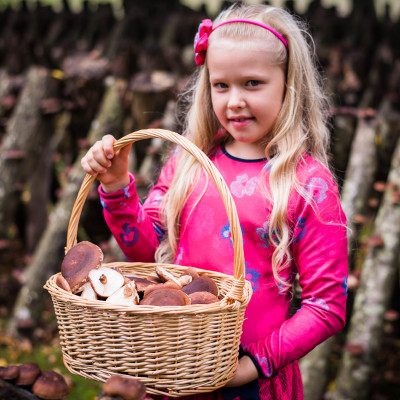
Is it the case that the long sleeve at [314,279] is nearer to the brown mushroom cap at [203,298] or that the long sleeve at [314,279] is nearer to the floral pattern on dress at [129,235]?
the brown mushroom cap at [203,298]

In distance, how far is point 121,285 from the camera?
159 cm

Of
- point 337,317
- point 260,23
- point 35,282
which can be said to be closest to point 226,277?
point 337,317

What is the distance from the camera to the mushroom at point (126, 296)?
4.92ft

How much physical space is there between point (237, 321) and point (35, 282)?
285cm

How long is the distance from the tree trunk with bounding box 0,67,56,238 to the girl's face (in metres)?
2.82

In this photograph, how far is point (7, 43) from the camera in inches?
211

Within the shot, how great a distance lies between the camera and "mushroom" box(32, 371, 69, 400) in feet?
Answer: 5.00

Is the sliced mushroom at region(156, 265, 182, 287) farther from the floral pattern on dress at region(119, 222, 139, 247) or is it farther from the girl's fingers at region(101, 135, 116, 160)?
the girl's fingers at region(101, 135, 116, 160)

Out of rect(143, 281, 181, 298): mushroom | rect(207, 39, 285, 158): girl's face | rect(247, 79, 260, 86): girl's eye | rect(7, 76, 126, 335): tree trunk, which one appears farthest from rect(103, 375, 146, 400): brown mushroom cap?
rect(7, 76, 126, 335): tree trunk

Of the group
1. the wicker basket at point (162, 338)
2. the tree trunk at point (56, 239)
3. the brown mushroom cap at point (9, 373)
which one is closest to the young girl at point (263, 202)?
the wicker basket at point (162, 338)

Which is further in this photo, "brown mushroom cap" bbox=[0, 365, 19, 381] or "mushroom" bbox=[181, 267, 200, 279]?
"mushroom" bbox=[181, 267, 200, 279]

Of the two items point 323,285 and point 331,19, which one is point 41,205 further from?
point 323,285

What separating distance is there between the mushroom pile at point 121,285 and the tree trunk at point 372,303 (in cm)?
164

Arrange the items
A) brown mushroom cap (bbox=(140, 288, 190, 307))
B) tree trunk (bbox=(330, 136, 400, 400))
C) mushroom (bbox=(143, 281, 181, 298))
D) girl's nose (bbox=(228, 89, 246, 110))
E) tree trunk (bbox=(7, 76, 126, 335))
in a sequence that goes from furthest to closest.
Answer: tree trunk (bbox=(7, 76, 126, 335)) → tree trunk (bbox=(330, 136, 400, 400)) → girl's nose (bbox=(228, 89, 246, 110)) → mushroom (bbox=(143, 281, 181, 298)) → brown mushroom cap (bbox=(140, 288, 190, 307))
